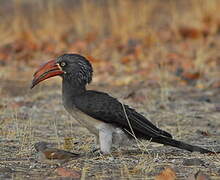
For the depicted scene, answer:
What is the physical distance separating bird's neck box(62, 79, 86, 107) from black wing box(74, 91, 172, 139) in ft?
0.22

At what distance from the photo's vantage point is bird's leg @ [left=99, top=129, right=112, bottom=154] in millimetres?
5516

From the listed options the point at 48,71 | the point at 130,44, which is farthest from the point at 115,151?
the point at 130,44

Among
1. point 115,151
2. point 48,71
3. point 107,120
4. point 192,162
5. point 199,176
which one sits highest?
point 48,71

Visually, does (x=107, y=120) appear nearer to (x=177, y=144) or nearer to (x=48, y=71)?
(x=177, y=144)

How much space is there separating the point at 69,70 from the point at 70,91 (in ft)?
0.77

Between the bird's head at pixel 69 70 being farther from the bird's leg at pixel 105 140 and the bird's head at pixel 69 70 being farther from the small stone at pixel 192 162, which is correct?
the small stone at pixel 192 162

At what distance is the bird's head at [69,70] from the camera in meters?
5.93

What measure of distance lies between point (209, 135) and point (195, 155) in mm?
1306

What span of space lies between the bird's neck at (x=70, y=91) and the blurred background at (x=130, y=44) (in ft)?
14.4

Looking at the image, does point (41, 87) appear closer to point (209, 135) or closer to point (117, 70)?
point (117, 70)

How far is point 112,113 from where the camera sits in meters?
5.57

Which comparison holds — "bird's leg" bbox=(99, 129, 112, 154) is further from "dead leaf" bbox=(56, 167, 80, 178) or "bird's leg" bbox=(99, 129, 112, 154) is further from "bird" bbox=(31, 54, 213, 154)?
"dead leaf" bbox=(56, 167, 80, 178)

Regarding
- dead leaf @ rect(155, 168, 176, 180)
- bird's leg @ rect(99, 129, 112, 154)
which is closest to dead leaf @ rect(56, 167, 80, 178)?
dead leaf @ rect(155, 168, 176, 180)

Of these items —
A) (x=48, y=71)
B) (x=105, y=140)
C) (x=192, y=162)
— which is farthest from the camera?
(x=48, y=71)
